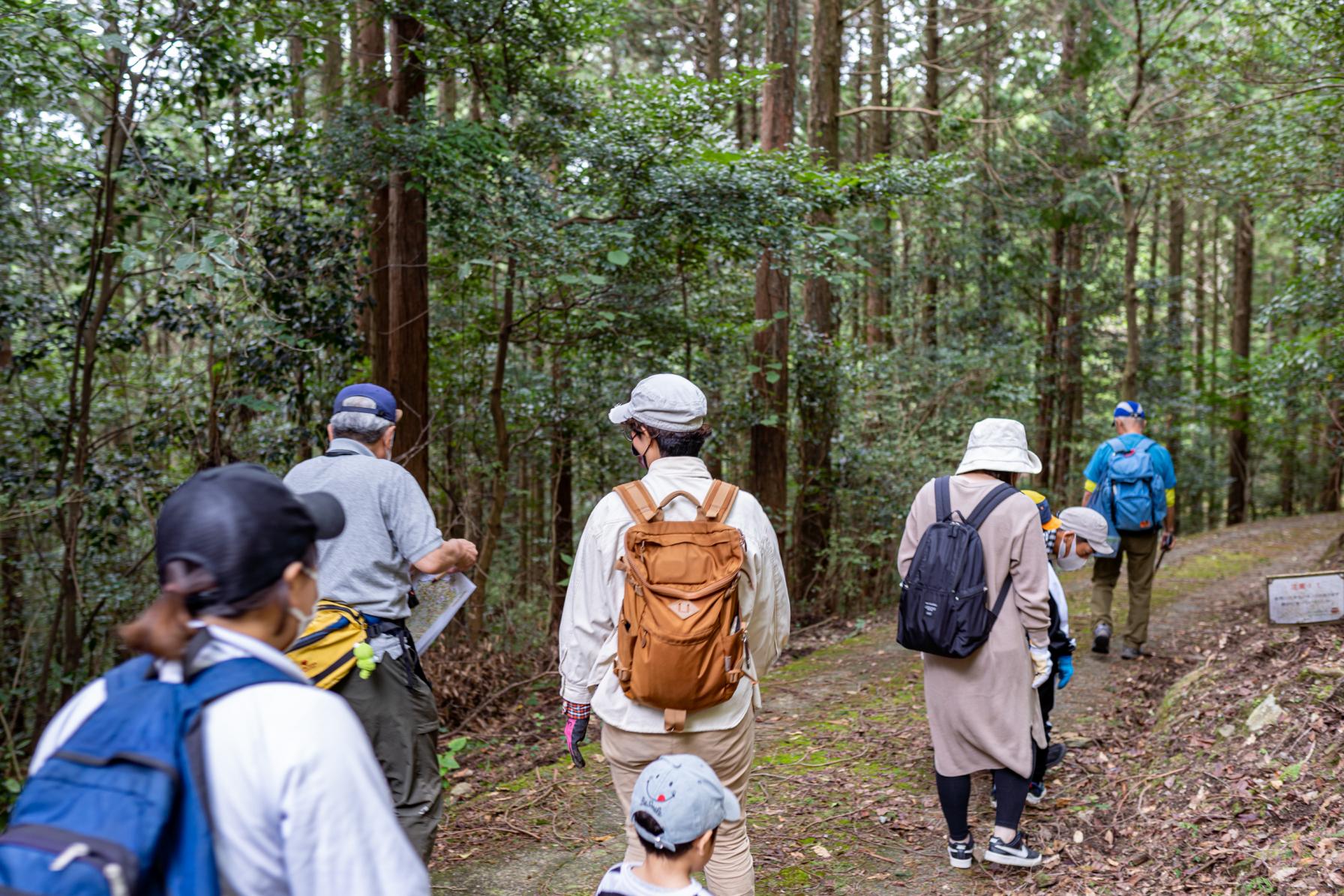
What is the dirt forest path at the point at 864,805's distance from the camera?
4.50 m

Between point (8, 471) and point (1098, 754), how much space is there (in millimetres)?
7535

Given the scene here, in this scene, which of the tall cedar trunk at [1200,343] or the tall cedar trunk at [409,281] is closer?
the tall cedar trunk at [409,281]

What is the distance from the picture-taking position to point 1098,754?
5.75 meters

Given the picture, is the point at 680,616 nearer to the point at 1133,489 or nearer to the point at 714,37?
the point at 1133,489

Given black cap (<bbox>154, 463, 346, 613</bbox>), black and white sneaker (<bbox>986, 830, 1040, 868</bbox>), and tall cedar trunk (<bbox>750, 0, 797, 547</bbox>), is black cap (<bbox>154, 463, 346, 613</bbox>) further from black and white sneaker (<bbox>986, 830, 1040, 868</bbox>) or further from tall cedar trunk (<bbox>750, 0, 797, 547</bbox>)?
tall cedar trunk (<bbox>750, 0, 797, 547</bbox>)

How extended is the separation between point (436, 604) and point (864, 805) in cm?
279

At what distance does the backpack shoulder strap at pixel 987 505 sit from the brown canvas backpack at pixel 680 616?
160 cm

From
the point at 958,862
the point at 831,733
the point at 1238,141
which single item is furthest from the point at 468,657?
the point at 1238,141

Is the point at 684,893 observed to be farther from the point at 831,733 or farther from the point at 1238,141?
the point at 1238,141

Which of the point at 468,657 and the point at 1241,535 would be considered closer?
the point at 468,657

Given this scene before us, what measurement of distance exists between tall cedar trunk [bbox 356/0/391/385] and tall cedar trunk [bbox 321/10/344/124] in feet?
0.75

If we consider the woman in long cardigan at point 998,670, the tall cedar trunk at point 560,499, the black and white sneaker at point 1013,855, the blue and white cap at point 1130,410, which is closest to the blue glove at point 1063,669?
the woman in long cardigan at point 998,670

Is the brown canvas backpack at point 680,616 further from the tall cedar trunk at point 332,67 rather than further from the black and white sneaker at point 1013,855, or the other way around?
the tall cedar trunk at point 332,67

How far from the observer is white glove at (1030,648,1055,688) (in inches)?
170
